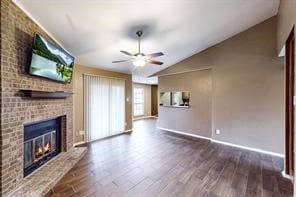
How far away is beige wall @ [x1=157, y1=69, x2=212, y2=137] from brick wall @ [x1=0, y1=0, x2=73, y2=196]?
455 cm

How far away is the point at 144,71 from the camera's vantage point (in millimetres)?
6328

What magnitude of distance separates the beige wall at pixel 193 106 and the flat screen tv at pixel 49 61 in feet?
12.6

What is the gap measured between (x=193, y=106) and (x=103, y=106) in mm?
3185

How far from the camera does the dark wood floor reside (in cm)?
234

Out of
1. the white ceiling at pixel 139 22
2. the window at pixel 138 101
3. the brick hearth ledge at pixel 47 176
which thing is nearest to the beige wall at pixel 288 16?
the white ceiling at pixel 139 22

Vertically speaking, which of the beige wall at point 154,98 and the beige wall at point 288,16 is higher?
the beige wall at point 288,16

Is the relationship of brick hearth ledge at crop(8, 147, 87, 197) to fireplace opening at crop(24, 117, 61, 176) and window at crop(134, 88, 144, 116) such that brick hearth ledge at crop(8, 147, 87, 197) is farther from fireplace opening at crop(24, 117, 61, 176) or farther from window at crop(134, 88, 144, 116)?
window at crop(134, 88, 144, 116)

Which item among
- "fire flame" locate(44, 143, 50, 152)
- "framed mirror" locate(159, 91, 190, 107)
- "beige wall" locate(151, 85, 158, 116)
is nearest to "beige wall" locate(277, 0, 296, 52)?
"framed mirror" locate(159, 91, 190, 107)

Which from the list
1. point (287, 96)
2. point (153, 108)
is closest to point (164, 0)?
point (287, 96)

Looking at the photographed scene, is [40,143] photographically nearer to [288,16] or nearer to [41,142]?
[41,142]

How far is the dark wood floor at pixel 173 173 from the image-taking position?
7.66ft

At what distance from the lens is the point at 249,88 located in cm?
414

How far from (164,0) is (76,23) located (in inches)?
63.3

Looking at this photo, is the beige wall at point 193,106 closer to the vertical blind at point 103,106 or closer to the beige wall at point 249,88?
the beige wall at point 249,88
